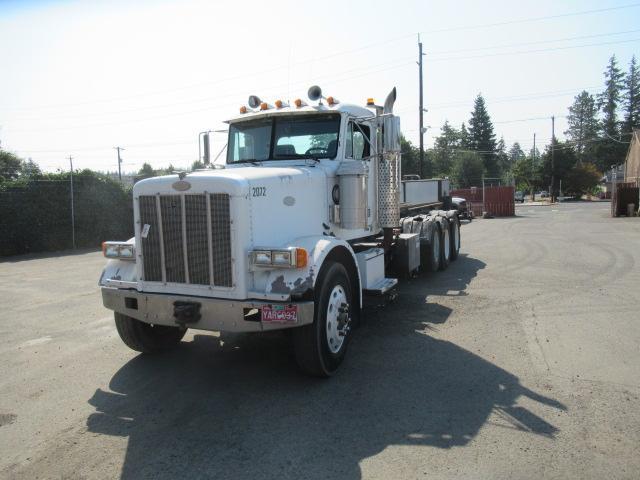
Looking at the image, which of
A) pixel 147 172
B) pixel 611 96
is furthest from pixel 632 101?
pixel 147 172

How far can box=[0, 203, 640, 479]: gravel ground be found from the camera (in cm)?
340

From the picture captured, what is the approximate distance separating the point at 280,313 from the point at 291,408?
82 cm

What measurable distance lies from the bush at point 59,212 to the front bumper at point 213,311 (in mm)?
13254

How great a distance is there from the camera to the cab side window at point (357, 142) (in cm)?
633

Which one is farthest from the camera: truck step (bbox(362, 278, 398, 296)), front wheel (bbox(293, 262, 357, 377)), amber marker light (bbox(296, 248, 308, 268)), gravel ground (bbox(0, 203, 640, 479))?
truck step (bbox(362, 278, 398, 296))

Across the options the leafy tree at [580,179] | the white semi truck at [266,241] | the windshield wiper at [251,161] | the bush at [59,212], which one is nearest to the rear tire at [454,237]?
the white semi truck at [266,241]

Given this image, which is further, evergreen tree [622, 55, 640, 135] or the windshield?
evergreen tree [622, 55, 640, 135]

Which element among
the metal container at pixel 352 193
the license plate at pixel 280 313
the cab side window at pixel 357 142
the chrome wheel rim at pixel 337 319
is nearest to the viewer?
the license plate at pixel 280 313

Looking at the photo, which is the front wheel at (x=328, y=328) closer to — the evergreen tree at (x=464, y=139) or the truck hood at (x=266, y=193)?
the truck hood at (x=266, y=193)

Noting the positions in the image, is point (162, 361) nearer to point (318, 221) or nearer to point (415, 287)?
point (318, 221)

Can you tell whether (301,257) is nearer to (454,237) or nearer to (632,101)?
(454,237)

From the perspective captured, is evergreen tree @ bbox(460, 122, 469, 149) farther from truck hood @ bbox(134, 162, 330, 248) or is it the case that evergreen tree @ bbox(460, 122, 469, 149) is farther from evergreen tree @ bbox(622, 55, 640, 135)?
truck hood @ bbox(134, 162, 330, 248)

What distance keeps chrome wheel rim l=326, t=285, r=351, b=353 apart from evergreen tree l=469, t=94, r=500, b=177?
273 feet

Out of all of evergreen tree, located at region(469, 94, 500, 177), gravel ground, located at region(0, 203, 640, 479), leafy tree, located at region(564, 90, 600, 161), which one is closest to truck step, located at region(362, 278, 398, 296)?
gravel ground, located at region(0, 203, 640, 479)
